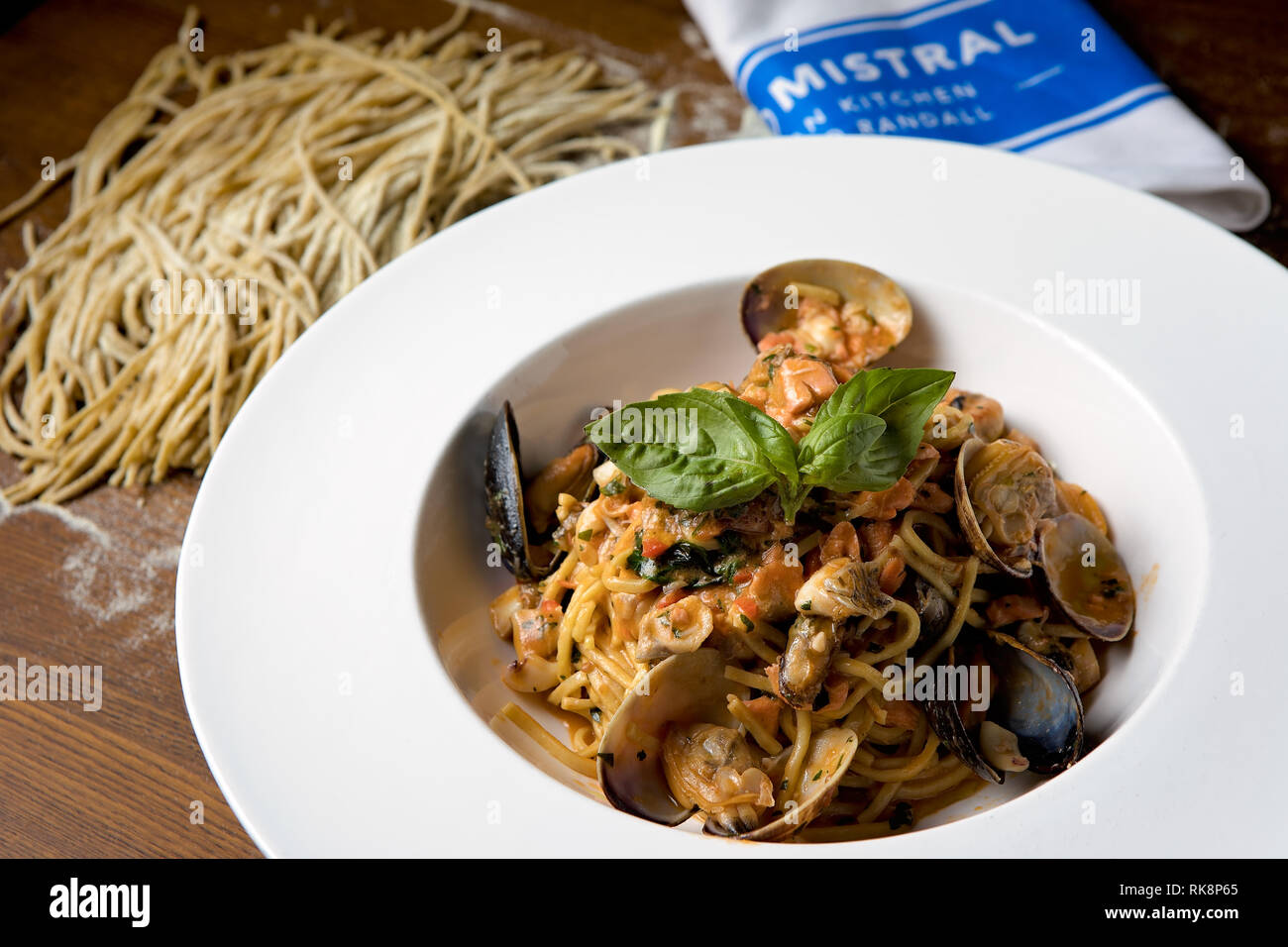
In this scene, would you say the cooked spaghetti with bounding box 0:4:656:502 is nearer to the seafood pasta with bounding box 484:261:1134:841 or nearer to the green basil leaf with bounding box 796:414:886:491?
the seafood pasta with bounding box 484:261:1134:841

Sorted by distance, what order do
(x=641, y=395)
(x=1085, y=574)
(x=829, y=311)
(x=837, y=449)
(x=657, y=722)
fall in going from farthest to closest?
(x=641, y=395) → (x=829, y=311) → (x=1085, y=574) → (x=657, y=722) → (x=837, y=449)

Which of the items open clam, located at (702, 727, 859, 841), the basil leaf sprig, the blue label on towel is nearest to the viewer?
open clam, located at (702, 727, 859, 841)

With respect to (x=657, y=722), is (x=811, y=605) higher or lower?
higher

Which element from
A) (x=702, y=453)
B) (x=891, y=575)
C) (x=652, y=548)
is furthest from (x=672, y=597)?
(x=891, y=575)

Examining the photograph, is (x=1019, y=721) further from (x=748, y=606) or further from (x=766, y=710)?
(x=748, y=606)

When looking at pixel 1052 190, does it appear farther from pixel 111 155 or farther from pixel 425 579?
pixel 111 155

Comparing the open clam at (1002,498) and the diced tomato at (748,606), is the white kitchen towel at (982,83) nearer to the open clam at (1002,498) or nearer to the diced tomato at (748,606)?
the open clam at (1002,498)

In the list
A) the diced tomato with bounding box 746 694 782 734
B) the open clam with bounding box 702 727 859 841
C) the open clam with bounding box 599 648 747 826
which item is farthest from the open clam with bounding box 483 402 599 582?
the open clam with bounding box 702 727 859 841
